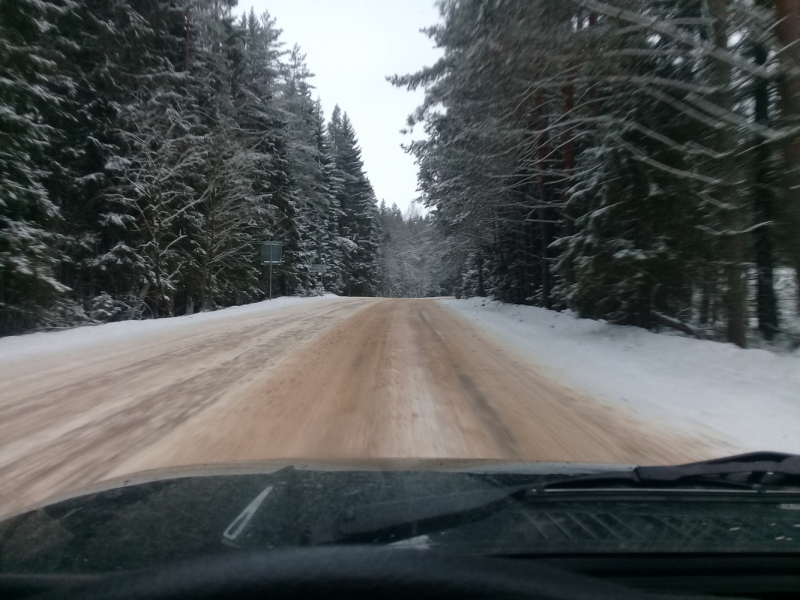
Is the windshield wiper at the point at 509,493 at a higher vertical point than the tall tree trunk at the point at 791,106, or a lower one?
lower

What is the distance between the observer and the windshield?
5.61m

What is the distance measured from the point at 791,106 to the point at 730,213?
189cm

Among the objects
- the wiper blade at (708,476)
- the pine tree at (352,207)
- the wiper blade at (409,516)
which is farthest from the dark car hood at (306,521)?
the pine tree at (352,207)

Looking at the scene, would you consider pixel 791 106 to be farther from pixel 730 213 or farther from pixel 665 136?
pixel 665 136

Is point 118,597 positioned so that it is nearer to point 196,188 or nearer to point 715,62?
point 715,62

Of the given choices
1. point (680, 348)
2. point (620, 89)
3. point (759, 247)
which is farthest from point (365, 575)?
point (620, 89)

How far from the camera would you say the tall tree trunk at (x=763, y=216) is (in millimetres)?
10234

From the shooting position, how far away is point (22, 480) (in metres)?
4.43

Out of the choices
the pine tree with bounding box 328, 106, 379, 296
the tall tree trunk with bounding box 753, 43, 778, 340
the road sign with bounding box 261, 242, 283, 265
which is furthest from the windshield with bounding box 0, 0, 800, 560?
the pine tree with bounding box 328, 106, 379, 296

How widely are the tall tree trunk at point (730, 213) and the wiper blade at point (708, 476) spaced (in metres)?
8.12

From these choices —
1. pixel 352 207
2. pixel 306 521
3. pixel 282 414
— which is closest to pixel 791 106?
pixel 282 414

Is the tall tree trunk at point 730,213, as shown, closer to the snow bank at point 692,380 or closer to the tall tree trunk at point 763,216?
the tall tree trunk at point 763,216

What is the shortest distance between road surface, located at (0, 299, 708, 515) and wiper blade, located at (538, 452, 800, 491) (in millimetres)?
2068

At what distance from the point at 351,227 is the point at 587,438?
62.8 m
